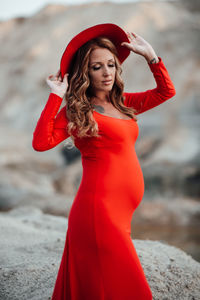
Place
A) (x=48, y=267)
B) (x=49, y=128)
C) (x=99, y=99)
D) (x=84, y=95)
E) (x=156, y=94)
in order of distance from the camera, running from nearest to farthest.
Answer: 1. (x=49, y=128)
2. (x=84, y=95)
3. (x=99, y=99)
4. (x=156, y=94)
5. (x=48, y=267)

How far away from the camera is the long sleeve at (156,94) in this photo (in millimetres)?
2352

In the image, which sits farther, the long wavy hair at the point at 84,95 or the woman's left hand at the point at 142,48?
the woman's left hand at the point at 142,48

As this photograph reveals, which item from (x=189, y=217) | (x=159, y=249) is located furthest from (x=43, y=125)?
(x=189, y=217)

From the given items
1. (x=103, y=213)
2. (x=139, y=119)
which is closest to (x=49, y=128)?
(x=103, y=213)

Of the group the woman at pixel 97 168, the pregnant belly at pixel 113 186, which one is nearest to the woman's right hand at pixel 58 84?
the woman at pixel 97 168

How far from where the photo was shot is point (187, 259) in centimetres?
385

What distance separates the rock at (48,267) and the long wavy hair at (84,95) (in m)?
1.61

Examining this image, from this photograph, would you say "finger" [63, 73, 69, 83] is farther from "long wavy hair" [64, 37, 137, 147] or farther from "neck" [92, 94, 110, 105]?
"neck" [92, 94, 110, 105]

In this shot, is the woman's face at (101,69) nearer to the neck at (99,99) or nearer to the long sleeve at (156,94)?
the neck at (99,99)

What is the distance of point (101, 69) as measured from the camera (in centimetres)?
221

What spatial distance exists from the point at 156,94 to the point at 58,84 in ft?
2.35

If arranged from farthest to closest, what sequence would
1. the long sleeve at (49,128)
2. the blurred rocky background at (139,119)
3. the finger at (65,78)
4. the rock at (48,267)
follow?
the blurred rocky background at (139,119), the rock at (48,267), the finger at (65,78), the long sleeve at (49,128)

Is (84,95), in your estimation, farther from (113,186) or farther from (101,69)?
(113,186)

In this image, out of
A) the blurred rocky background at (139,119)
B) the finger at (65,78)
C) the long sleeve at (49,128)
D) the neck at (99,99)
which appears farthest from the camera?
the blurred rocky background at (139,119)
